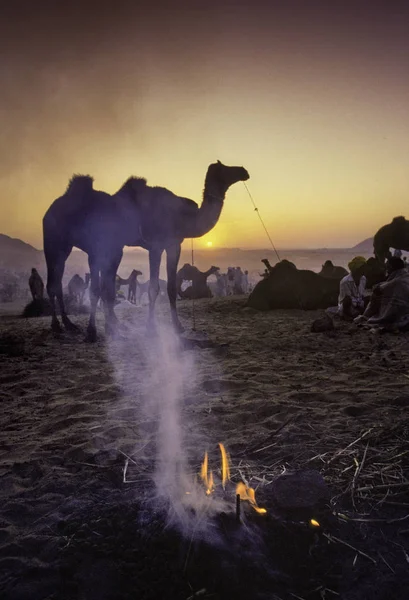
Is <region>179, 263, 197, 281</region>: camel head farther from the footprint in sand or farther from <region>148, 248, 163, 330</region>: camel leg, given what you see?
the footprint in sand

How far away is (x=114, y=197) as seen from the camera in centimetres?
847

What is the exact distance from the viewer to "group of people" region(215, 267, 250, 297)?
23.9 metres

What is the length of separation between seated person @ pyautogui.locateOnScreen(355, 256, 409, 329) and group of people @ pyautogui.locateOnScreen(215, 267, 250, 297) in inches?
581

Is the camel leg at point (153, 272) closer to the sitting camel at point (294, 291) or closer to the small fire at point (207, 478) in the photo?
the sitting camel at point (294, 291)

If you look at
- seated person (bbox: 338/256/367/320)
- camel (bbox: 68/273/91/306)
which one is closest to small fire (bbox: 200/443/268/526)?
seated person (bbox: 338/256/367/320)

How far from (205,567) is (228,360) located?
4190 millimetres

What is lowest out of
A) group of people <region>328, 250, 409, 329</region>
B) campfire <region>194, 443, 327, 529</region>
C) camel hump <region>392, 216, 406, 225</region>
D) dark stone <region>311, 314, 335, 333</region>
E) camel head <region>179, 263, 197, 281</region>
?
campfire <region>194, 443, 327, 529</region>

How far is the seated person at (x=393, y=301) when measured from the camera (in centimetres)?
807

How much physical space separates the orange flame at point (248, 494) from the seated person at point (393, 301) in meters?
6.28

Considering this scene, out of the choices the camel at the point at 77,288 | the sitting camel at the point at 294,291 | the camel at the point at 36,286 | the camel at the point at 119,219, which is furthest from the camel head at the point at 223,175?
the camel at the point at 77,288

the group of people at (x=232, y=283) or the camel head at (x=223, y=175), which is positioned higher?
the camel head at (x=223, y=175)

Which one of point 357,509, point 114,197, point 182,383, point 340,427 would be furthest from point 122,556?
point 114,197

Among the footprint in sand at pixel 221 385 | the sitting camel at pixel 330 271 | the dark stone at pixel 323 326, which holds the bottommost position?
the footprint in sand at pixel 221 385

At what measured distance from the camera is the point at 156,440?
3461 mm
